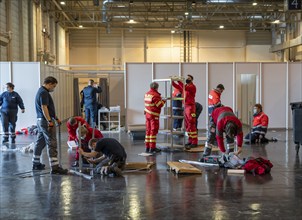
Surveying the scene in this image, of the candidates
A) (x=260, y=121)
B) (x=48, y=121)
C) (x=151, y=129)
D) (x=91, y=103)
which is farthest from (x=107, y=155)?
(x=91, y=103)

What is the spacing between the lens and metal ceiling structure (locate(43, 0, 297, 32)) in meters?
Answer: 20.9

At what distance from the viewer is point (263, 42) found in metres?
26.9

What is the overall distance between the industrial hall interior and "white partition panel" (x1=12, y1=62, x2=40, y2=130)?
0.03m

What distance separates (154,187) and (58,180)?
5.39 feet

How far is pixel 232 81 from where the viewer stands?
15109mm

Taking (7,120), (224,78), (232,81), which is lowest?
(7,120)

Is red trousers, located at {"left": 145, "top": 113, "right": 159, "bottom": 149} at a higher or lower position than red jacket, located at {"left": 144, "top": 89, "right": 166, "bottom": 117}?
lower

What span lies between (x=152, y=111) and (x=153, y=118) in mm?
163

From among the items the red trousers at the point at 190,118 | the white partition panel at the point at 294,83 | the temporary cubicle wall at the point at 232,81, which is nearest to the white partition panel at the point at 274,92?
the temporary cubicle wall at the point at 232,81

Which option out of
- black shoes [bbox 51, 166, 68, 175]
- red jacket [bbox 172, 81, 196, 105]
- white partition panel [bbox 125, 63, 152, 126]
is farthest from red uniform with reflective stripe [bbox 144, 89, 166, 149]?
white partition panel [bbox 125, 63, 152, 126]

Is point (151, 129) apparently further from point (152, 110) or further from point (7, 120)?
point (7, 120)

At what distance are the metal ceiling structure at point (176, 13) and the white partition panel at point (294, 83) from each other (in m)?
4.94

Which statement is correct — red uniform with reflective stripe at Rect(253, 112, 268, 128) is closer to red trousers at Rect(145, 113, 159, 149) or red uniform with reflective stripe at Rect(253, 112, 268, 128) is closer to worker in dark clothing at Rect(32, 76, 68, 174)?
red trousers at Rect(145, 113, 159, 149)

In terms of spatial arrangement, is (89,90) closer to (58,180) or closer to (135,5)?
(58,180)
